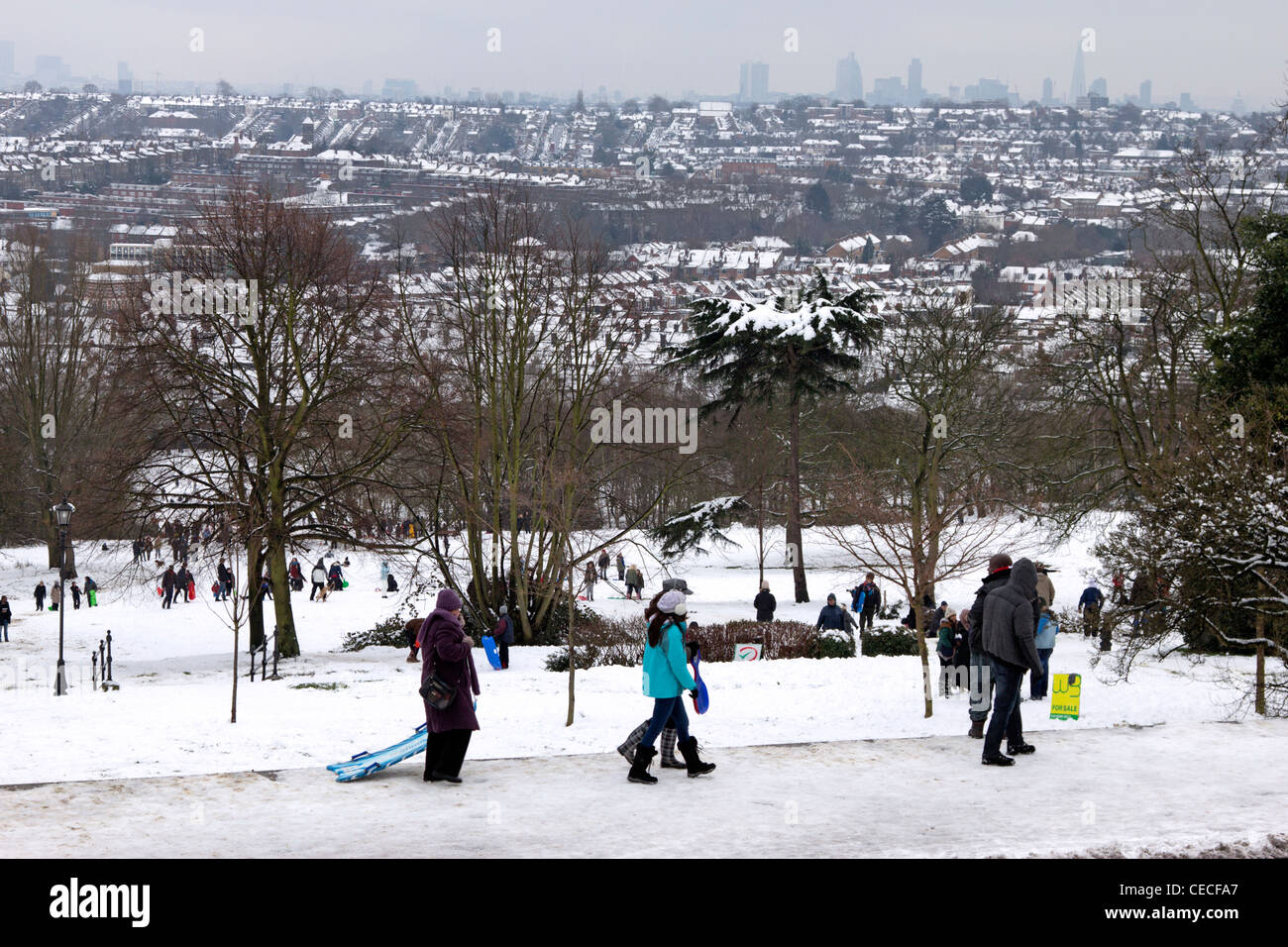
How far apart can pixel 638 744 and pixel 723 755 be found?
44.3 inches

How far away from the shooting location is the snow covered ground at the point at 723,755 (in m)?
8.40

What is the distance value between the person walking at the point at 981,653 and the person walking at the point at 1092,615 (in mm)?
7063

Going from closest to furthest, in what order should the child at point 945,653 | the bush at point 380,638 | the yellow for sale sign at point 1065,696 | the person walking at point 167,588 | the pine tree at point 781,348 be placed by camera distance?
the yellow for sale sign at point 1065,696 < the child at point 945,653 < the bush at point 380,638 < the person walking at point 167,588 < the pine tree at point 781,348

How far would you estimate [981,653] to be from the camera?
36.8 feet

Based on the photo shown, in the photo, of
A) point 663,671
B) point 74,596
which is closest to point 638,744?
point 663,671

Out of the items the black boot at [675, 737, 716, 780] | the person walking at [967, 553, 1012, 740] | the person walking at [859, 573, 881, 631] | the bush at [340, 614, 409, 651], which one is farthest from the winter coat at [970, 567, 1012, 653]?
the bush at [340, 614, 409, 651]

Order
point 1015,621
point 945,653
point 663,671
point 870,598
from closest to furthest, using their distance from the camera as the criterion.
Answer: point 663,671 → point 1015,621 → point 945,653 → point 870,598

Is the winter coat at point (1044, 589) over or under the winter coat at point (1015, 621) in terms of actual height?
under

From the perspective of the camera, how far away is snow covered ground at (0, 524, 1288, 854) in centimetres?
840

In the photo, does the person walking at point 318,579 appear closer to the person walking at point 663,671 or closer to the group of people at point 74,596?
the group of people at point 74,596

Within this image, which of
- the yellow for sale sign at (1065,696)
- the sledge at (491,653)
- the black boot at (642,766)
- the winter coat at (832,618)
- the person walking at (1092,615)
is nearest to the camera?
the black boot at (642,766)

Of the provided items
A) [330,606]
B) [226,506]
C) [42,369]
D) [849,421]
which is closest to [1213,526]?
[226,506]
